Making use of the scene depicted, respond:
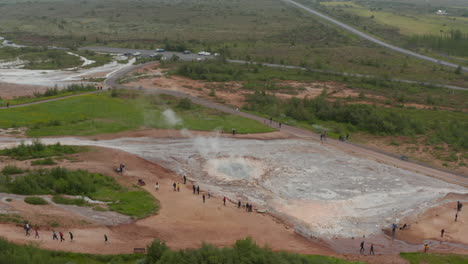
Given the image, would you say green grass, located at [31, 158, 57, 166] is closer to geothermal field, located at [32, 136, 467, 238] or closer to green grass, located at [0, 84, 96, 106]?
geothermal field, located at [32, 136, 467, 238]

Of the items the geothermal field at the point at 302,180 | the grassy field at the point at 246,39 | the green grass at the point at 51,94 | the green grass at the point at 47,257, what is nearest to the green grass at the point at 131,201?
the geothermal field at the point at 302,180

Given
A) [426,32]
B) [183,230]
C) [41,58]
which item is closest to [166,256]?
[183,230]

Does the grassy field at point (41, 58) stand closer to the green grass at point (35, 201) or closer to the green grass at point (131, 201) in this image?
the green grass at point (131, 201)

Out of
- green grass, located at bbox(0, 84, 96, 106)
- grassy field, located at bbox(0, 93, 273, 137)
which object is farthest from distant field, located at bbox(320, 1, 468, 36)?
green grass, located at bbox(0, 84, 96, 106)

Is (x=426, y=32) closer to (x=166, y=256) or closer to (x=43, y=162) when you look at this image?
(x=43, y=162)

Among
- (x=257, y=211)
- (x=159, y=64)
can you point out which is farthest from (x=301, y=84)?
(x=257, y=211)

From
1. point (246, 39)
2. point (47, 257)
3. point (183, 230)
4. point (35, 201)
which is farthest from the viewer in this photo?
point (246, 39)
